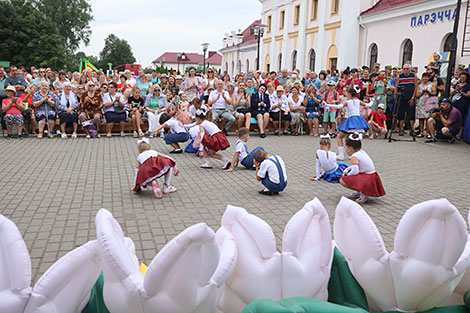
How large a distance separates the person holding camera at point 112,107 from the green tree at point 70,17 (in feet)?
173

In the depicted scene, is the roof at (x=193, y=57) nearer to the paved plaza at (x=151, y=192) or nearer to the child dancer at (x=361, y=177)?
the paved plaza at (x=151, y=192)

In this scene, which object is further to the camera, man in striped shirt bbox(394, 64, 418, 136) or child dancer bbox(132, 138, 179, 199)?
man in striped shirt bbox(394, 64, 418, 136)

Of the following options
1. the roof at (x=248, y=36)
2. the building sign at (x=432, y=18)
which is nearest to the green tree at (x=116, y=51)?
the roof at (x=248, y=36)

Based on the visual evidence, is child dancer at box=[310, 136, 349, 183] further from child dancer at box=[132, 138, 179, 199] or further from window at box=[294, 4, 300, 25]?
window at box=[294, 4, 300, 25]

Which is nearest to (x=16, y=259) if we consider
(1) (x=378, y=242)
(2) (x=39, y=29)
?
(1) (x=378, y=242)

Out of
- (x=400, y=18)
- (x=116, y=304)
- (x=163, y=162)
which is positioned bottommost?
(x=163, y=162)

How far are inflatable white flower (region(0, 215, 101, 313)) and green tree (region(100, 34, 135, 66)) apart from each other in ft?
352

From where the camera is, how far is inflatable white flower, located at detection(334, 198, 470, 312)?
1793 millimetres

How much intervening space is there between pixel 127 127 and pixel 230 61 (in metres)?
44.2

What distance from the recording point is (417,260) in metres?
1.81

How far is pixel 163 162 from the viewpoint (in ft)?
22.7

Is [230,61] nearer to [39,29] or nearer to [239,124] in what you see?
[39,29]

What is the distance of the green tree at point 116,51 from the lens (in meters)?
104

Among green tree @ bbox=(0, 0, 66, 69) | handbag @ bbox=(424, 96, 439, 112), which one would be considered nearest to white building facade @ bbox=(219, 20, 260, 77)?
green tree @ bbox=(0, 0, 66, 69)
